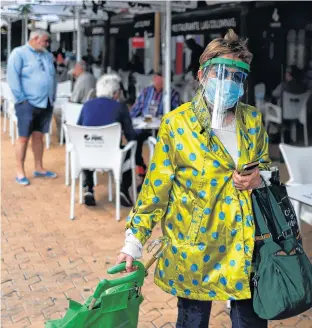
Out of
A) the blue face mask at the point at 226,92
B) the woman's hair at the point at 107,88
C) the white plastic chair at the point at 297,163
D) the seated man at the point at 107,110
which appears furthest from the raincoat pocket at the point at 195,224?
the woman's hair at the point at 107,88

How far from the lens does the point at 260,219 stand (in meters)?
2.13

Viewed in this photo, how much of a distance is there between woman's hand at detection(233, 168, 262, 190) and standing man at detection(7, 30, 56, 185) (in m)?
5.07

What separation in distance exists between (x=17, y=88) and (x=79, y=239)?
7.95 feet

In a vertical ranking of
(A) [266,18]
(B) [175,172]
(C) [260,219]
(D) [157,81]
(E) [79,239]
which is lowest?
(E) [79,239]

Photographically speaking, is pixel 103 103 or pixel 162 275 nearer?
pixel 162 275

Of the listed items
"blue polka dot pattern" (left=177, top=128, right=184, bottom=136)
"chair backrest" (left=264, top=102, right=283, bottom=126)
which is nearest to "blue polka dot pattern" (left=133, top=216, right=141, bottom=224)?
"blue polka dot pattern" (left=177, top=128, right=184, bottom=136)

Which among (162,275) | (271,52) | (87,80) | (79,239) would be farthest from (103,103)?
(271,52)

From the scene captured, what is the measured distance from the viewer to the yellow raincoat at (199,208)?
213cm

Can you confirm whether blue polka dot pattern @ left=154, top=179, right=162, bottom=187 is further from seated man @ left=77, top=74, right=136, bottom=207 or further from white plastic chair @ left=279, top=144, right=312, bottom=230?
seated man @ left=77, top=74, right=136, bottom=207

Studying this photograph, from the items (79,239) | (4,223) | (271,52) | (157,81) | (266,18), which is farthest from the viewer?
(271,52)

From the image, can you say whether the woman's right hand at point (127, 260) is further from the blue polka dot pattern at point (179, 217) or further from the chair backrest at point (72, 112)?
the chair backrest at point (72, 112)

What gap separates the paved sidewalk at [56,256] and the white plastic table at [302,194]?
2.32ft

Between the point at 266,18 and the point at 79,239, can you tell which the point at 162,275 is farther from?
the point at 266,18

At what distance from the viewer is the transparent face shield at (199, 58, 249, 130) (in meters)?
2.14
